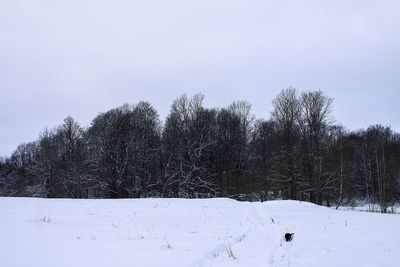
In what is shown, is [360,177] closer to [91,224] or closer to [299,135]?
[299,135]

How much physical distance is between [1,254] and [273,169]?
139ft

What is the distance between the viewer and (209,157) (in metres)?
51.2

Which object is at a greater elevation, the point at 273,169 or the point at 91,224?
the point at 273,169

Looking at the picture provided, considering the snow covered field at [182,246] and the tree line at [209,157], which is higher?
the tree line at [209,157]

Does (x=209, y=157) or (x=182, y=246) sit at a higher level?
(x=209, y=157)

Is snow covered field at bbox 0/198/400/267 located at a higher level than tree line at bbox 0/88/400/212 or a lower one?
lower

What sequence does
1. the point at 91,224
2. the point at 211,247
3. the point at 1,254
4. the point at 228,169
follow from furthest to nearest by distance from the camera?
the point at 228,169 < the point at 91,224 < the point at 211,247 < the point at 1,254

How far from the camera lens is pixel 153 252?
7.74 meters

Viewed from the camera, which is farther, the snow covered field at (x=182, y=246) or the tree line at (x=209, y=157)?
the tree line at (x=209, y=157)

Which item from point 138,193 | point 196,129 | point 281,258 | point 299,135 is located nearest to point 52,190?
point 138,193

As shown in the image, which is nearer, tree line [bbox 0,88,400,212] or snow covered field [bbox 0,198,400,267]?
snow covered field [bbox 0,198,400,267]

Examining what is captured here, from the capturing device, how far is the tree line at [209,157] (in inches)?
1689

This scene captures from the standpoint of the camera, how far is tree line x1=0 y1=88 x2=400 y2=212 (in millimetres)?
42906

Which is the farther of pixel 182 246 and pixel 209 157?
pixel 209 157
